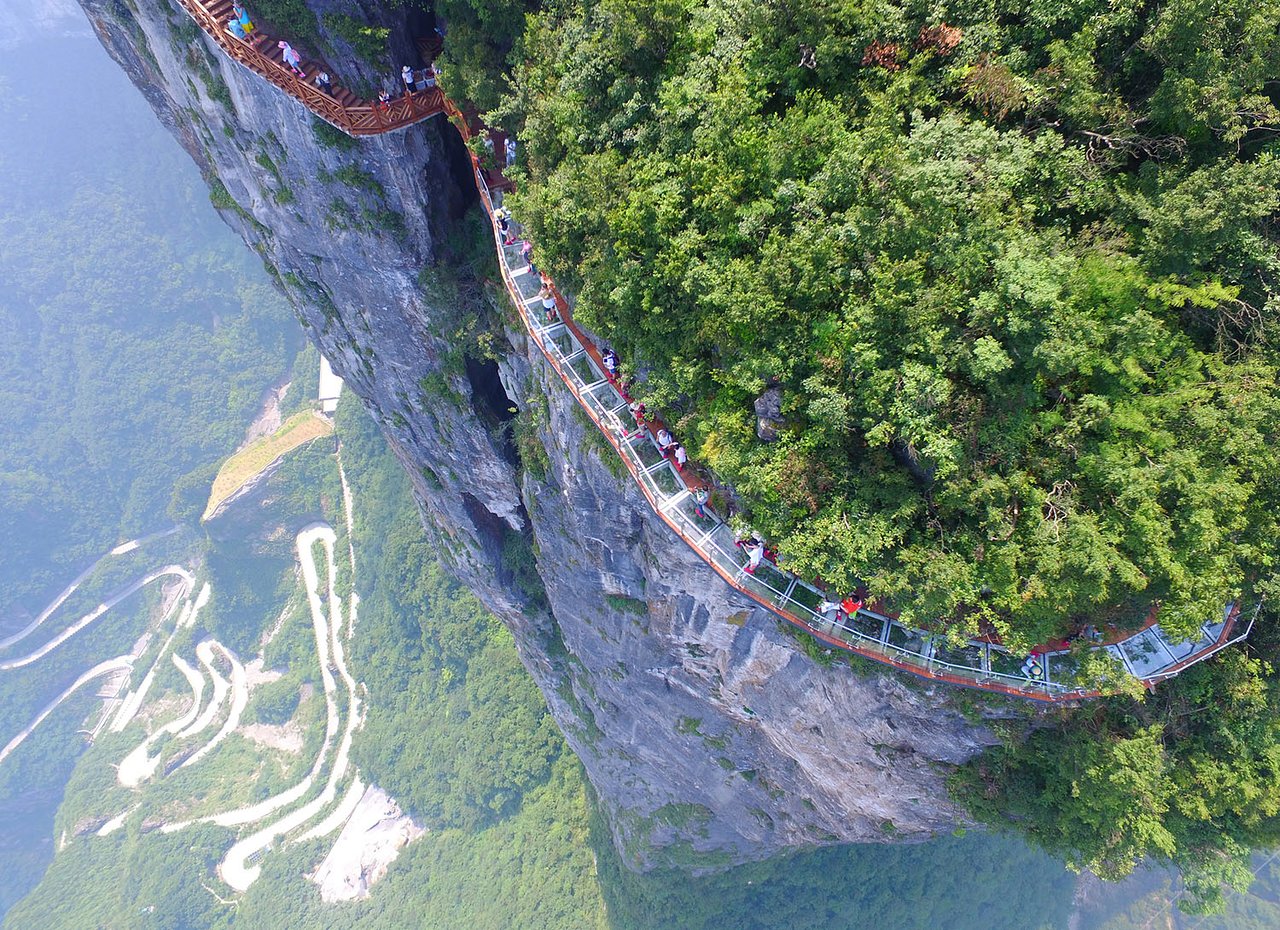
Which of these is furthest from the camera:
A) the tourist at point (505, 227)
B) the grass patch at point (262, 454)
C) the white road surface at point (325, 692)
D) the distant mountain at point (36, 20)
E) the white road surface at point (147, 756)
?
the distant mountain at point (36, 20)

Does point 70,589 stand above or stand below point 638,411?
below

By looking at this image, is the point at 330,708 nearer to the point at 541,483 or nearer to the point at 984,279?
the point at 541,483

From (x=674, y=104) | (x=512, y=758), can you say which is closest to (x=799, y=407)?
(x=674, y=104)

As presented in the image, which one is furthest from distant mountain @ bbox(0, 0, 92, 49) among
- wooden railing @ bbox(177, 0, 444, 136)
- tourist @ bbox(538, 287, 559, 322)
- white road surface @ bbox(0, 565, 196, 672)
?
tourist @ bbox(538, 287, 559, 322)

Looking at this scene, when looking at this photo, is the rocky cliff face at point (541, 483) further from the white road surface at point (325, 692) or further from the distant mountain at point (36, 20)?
the distant mountain at point (36, 20)

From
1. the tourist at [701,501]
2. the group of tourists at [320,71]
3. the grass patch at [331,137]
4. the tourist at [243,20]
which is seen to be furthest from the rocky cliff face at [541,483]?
the tourist at [243,20]

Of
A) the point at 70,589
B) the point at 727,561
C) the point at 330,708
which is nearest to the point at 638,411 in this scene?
the point at 727,561
